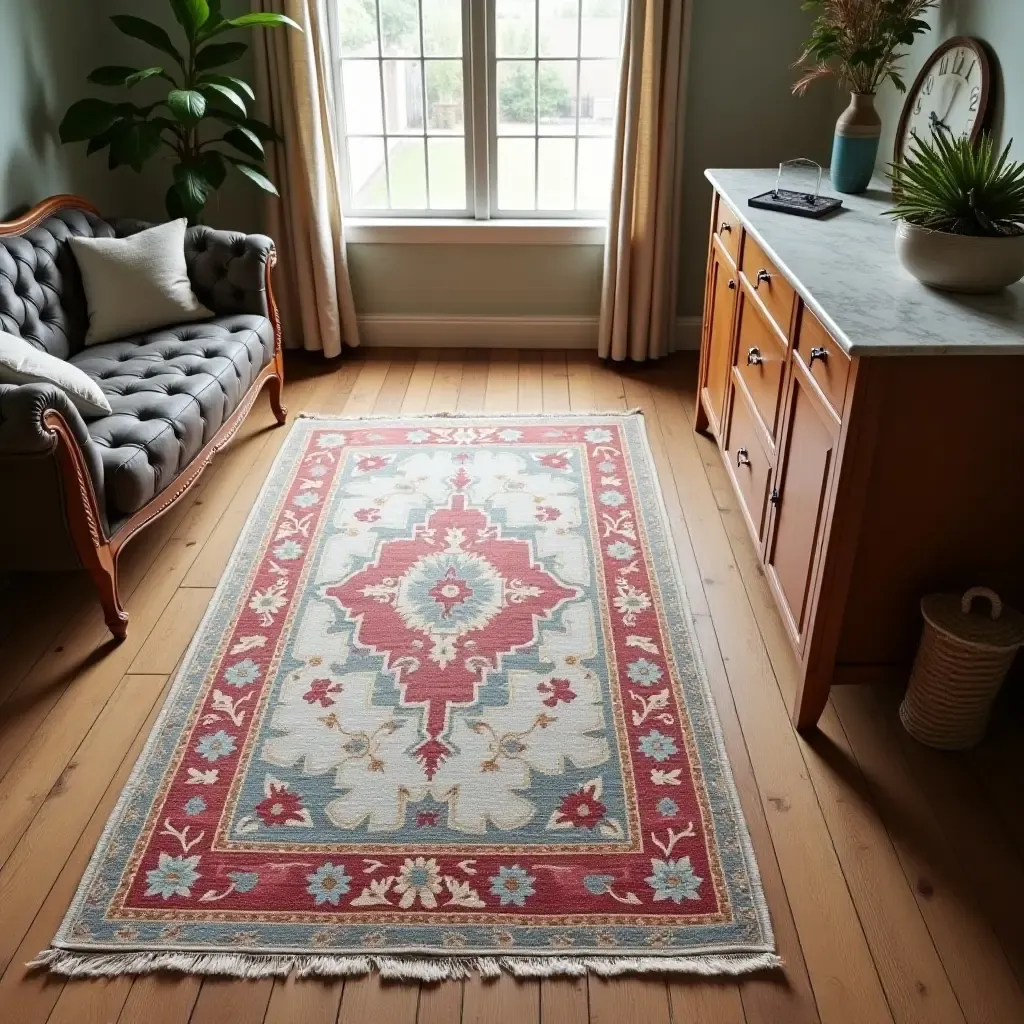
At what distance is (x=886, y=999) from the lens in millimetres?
1617

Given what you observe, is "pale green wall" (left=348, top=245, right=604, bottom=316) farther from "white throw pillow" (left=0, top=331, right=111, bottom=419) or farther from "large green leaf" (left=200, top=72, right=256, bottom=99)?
"white throw pillow" (left=0, top=331, right=111, bottom=419)

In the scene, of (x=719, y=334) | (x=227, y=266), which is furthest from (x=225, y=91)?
(x=719, y=334)

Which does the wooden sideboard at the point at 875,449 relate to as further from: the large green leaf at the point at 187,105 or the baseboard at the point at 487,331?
the large green leaf at the point at 187,105

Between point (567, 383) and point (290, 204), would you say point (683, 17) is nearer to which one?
point (567, 383)

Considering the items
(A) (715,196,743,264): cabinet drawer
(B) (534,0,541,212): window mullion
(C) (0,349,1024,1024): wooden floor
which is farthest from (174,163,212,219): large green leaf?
(A) (715,196,743,264): cabinet drawer

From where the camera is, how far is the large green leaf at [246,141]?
372cm

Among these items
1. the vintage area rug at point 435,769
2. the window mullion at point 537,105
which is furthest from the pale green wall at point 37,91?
the window mullion at point 537,105

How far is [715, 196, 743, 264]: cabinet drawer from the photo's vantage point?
2.92 meters

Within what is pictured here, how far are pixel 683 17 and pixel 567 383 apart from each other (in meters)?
1.46

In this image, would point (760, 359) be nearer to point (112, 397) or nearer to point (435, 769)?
point (435, 769)

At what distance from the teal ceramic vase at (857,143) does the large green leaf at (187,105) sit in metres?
2.13

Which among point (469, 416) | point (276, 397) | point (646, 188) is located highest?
point (646, 188)

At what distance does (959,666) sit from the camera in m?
2.00

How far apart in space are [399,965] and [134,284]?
2.42 m
